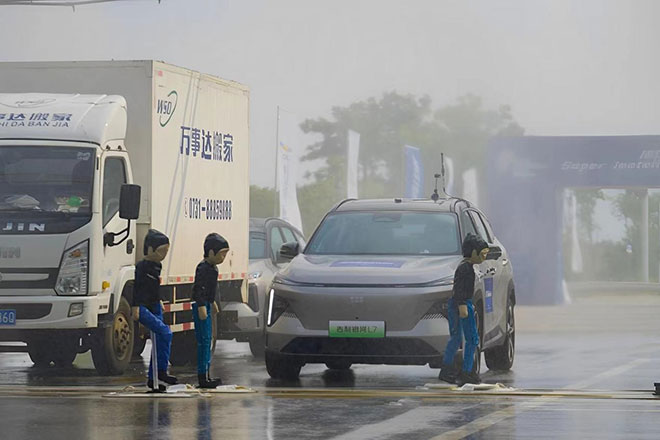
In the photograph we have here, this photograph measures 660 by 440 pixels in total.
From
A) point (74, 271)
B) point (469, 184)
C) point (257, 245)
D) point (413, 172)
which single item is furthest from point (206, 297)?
point (469, 184)

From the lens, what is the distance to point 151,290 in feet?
47.3

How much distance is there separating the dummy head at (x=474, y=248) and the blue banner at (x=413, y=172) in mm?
27007

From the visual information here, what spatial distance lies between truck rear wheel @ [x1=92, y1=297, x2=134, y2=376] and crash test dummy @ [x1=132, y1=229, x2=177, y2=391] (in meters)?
2.48

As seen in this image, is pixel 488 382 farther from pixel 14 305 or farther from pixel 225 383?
pixel 14 305

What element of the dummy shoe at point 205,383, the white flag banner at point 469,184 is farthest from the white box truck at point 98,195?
the white flag banner at point 469,184

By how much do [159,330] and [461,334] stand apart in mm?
2884

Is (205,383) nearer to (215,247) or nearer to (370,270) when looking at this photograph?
(215,247)

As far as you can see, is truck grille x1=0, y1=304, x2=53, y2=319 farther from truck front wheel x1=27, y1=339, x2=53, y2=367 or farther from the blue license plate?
truck front wheel x1=27, y1=339, x2=53, y2=367

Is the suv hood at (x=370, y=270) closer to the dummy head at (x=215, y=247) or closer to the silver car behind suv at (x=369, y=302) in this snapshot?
the silver car behind suv at (x=369, y=302)

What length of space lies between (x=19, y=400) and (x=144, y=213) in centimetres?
419

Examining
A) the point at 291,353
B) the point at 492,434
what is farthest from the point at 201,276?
the point at 492,434

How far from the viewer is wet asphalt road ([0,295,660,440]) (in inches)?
450

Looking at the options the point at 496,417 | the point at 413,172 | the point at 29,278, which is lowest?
the point at 496,417

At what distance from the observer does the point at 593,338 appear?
83.3 feet
